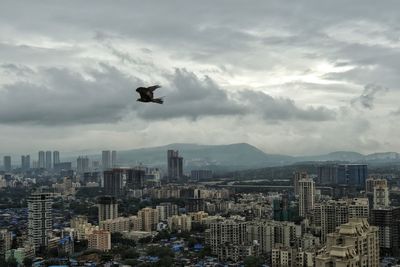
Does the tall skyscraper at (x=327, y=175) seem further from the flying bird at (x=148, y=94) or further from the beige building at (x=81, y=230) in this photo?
the flying bird at (x=148, y=94)

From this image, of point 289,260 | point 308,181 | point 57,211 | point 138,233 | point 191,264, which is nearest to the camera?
point 289,260

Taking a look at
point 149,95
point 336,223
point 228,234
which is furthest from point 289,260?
point 149,95

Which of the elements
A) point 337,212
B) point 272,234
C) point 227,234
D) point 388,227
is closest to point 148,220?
point 227,234

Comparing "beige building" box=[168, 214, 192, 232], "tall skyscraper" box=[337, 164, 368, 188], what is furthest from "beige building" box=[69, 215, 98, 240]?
"tall skyscraper" box=[337, 164, 368, 188]

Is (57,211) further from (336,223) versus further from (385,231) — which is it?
(385,231)

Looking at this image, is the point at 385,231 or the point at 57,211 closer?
the point at 385,231

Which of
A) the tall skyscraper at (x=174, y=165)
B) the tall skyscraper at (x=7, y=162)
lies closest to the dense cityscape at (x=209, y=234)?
the tall skyscraper at (x=174, y=165)
